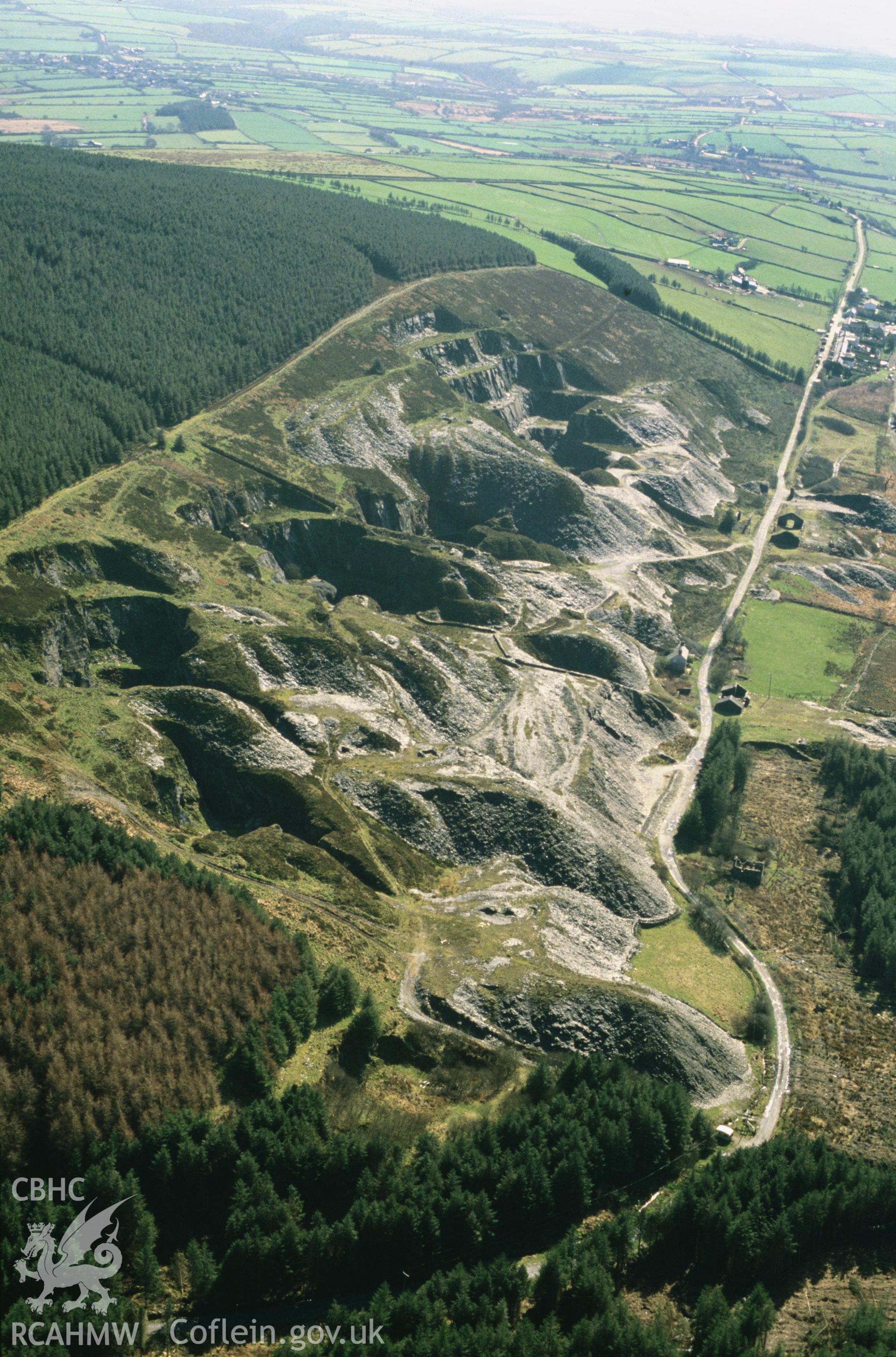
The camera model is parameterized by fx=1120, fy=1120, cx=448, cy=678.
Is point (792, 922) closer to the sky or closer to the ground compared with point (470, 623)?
closer to the ground

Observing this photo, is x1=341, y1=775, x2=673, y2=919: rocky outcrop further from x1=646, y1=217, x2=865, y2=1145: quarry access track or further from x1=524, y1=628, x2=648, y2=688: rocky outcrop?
x1=524, y1=628, x2=648, y2=688: rocky outcrop

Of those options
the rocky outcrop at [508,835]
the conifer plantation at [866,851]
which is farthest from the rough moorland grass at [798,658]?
the rocky outcrop at [508,835]

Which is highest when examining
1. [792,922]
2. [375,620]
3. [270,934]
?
[375,620]

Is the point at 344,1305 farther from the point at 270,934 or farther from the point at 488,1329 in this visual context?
the point at 270,934

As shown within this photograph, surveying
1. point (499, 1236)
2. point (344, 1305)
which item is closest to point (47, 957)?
point (344, 1305)

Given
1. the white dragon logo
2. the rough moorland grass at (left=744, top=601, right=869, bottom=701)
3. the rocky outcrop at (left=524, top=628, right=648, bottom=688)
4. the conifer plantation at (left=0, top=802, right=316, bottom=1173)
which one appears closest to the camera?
the white dragon logo

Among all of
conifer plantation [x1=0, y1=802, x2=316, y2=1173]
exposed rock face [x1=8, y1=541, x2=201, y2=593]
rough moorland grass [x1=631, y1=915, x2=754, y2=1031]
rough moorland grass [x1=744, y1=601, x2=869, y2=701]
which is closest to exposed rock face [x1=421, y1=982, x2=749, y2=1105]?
rough moorland grass [x1=631, y1=915, x2=754, y2=1031]

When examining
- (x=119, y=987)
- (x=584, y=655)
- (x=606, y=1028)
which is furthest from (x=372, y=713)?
(x=119, y=987)

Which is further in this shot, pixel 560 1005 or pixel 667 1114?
pixel 560 1005
